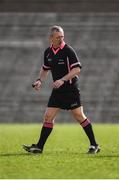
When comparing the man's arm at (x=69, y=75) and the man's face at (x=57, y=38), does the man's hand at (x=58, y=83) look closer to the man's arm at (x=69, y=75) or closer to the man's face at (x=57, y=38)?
the man's arm at (x=69, y=75)

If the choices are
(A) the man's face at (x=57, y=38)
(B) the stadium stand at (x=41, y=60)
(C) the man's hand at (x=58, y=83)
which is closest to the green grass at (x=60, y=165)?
(C) the man's hand at (x=58, y=83)

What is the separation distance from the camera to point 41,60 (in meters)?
29.9

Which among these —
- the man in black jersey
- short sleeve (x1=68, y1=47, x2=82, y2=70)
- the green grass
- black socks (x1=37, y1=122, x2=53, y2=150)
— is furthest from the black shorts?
the green grass

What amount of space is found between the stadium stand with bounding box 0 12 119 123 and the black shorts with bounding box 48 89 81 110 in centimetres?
A: 1577

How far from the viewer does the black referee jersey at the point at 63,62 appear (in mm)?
11641

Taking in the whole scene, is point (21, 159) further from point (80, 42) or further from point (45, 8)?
point (45, 8)

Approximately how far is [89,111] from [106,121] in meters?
0.80

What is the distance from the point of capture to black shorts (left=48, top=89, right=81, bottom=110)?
38.6 feet

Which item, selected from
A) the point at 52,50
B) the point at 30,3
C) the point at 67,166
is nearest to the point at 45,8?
the point at 30,3

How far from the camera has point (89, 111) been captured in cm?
2791

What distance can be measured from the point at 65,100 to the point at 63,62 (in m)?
0.56

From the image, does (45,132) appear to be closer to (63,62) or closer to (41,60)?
(63,62)

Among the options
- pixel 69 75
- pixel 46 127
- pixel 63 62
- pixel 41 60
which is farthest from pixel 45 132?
pixel 41 60

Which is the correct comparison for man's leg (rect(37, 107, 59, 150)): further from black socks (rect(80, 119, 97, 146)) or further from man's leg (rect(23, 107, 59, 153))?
black socks (rect(80, 119, 97, 146))
